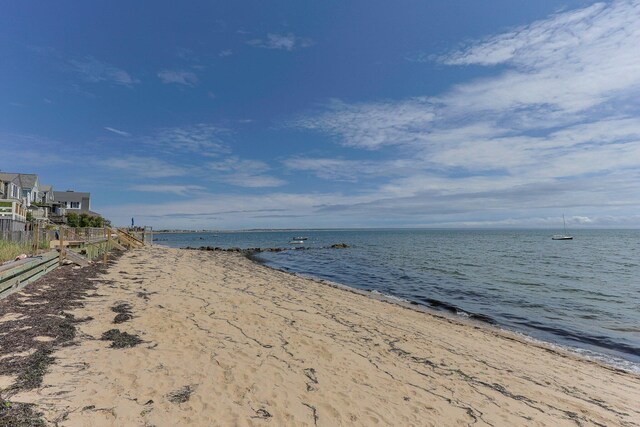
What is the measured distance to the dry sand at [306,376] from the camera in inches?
181

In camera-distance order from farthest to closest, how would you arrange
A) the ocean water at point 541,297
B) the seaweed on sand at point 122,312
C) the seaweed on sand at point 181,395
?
1. the ocean water at point 541,297
2. the seaweed on sand at point 122,312
3. the seaweed on sand at point 181,395

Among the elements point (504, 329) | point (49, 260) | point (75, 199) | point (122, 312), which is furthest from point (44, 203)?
point (504, 329)

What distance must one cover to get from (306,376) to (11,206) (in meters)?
34.9

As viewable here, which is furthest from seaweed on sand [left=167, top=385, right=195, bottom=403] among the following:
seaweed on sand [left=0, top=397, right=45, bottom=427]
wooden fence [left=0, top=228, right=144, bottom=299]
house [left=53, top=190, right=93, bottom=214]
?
house [left=53, top=190, right=93, bottom=214]

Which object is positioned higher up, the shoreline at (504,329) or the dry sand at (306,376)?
the dry sand at (306,376)

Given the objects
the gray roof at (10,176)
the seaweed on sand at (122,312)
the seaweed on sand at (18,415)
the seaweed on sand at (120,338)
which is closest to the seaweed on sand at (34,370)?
the seaweed on sand at (18,415)

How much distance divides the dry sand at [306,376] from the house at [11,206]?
18.1m

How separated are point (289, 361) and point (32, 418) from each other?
394 centimetres

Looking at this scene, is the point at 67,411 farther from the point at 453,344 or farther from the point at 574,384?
the point at 574,384

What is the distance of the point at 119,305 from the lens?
32.3 feet

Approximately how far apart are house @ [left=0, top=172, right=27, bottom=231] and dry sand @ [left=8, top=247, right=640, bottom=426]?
1814 cm

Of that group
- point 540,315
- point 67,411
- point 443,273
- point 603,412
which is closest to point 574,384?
point 603,412

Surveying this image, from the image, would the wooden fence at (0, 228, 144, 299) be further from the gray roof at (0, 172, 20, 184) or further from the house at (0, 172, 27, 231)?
the gray roof at (0, 172, 20, 184)

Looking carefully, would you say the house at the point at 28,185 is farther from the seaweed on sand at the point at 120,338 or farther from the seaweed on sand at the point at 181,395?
the seaweed on sand at the point at 181,395
